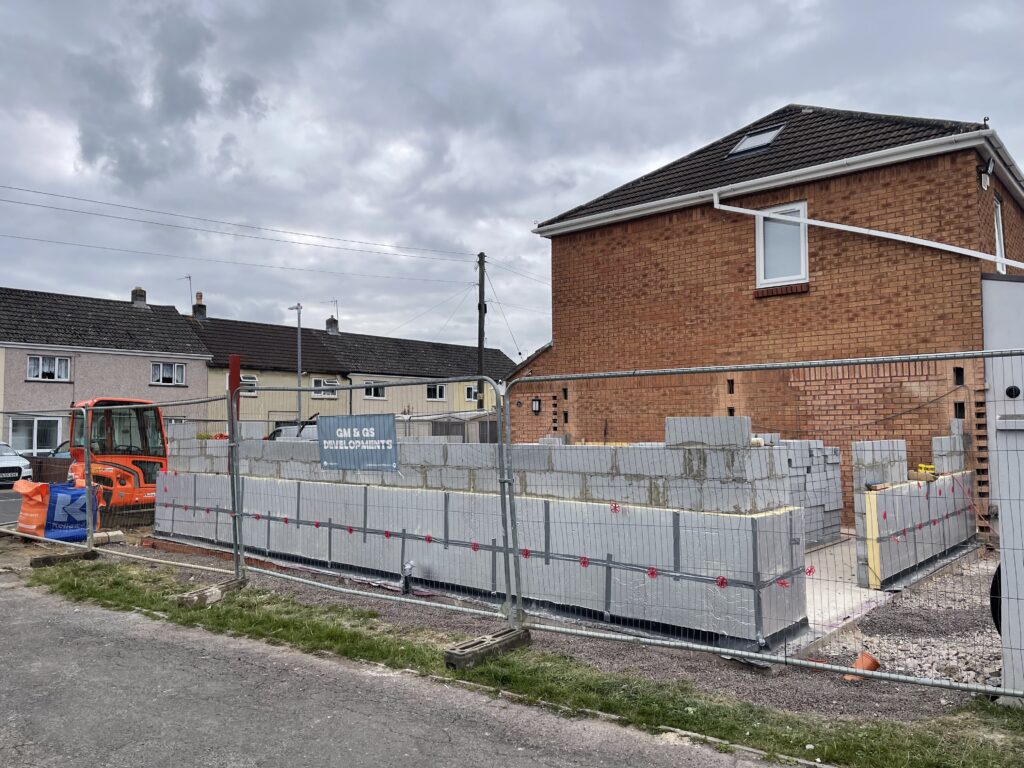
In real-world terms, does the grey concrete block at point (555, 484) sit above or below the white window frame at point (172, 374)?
below

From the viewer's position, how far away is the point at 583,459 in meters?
6.38

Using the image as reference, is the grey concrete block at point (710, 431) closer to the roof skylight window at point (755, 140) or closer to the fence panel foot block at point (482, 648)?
the fence panel foot block at point (482, 648)

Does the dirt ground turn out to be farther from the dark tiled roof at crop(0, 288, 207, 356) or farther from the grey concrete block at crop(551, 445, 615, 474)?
the dark tiled roof at crop(0, 288, 207, 356)

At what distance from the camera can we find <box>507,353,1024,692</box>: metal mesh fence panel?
16.3ft

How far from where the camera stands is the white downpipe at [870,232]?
1019 cm

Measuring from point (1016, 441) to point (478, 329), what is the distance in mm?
24217

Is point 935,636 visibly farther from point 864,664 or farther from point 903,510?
point 903,510

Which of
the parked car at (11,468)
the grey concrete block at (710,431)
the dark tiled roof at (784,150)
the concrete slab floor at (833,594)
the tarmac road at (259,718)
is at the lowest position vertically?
the tarmac road at (259,718)

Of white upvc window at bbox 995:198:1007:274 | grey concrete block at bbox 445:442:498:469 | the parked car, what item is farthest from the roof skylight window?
the parked car

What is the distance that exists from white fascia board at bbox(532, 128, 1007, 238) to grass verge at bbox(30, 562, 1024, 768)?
29.2 feet

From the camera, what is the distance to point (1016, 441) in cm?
432

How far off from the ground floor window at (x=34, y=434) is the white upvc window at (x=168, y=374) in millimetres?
5068

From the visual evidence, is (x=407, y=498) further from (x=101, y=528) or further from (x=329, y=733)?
(x=101, y=528)

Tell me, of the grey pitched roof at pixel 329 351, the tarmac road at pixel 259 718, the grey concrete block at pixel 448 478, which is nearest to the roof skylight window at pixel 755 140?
the grey concrete block at pixel 448 478
